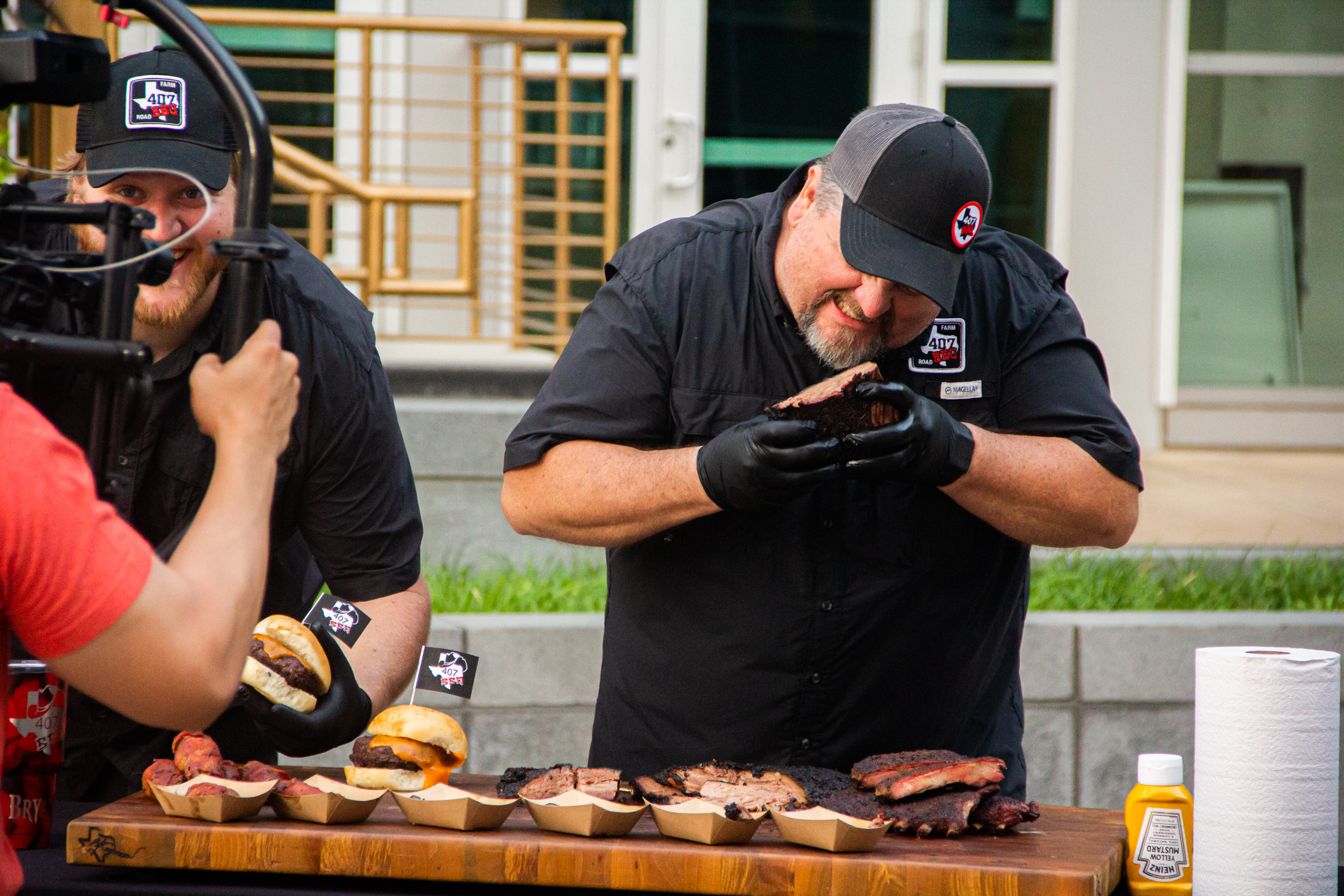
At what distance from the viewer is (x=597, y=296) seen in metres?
2.55

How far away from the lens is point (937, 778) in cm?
195

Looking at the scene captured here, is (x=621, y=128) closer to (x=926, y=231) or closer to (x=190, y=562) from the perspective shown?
(x=926, y=231)

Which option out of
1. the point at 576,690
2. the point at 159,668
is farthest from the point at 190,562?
the point at 576,690

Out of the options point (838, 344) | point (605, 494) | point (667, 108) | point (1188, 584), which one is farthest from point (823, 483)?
point (667, 108)

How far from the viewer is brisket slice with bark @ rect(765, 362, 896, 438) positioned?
84.4 inches

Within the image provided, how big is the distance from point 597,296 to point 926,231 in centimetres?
66

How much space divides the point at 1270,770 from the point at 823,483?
82 centimetres

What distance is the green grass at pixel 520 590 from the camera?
4.30 meters

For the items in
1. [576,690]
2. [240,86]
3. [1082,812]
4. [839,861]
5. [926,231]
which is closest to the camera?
[240,86]

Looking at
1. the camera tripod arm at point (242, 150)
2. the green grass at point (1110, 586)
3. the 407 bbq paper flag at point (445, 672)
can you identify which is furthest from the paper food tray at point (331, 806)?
the green grass at point (1110, 586)

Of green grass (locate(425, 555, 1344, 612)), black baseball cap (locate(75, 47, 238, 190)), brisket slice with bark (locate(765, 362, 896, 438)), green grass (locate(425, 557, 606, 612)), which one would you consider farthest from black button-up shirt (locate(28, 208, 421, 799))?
green grass (locate(425, 555, 1344, 612))

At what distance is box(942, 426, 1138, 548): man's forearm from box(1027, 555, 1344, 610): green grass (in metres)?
2.01

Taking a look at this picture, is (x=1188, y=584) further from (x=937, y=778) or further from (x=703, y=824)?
(x=703, y=824)

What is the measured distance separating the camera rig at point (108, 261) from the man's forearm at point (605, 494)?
3.18 ft
